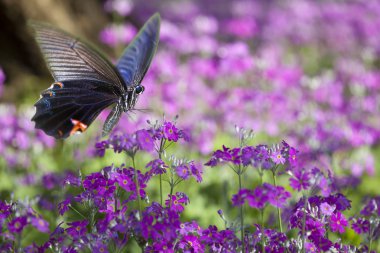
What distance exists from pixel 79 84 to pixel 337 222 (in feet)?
7.30

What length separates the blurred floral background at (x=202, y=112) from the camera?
20.3 ft

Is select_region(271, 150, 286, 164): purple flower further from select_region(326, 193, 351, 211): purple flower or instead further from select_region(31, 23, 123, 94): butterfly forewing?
select_region(31, 23, 123, 94): butterfly forewing

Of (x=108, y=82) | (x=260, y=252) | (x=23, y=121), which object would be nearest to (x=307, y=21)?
(x=23, y=121)

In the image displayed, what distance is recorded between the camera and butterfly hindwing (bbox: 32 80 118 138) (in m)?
4.34

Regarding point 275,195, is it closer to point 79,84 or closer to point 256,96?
point 79,84

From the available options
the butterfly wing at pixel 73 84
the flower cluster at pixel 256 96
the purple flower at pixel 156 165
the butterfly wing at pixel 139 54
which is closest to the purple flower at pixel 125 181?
the purple flower at pixel 156 165

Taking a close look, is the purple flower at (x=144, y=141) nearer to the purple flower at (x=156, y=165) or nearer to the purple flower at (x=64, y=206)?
the purple flower at (x=156, y=165)

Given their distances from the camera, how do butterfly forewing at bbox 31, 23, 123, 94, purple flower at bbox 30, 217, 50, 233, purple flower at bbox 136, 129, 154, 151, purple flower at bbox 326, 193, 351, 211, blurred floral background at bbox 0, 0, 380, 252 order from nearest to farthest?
purple flower at bbox 30, 217, 50, 233, purple flower at bbox 136, 129, 154, 151, purple flower at bbox 326, 193, 351, 211, butterfly forewing at bbox 31, 23, 123, 94, blurred floral background at bbox 0, 0, 380, 252

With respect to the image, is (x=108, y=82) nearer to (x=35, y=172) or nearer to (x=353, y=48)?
(x=35, y=172)

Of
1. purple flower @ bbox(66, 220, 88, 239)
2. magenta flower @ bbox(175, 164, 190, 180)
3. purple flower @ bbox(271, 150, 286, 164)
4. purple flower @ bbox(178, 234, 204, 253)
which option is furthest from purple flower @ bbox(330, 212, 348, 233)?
purple flower @ bbox(66, 220, 88, 239)

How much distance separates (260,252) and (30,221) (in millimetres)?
1304

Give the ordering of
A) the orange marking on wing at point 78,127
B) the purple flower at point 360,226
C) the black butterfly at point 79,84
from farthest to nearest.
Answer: the black butterfly at point 79,84 < the orange marking on wing at point 78,127 < the purple flower at point 360,226

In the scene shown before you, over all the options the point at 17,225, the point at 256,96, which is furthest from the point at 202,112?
the point at 17,225

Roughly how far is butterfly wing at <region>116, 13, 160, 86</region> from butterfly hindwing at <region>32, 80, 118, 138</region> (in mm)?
254
